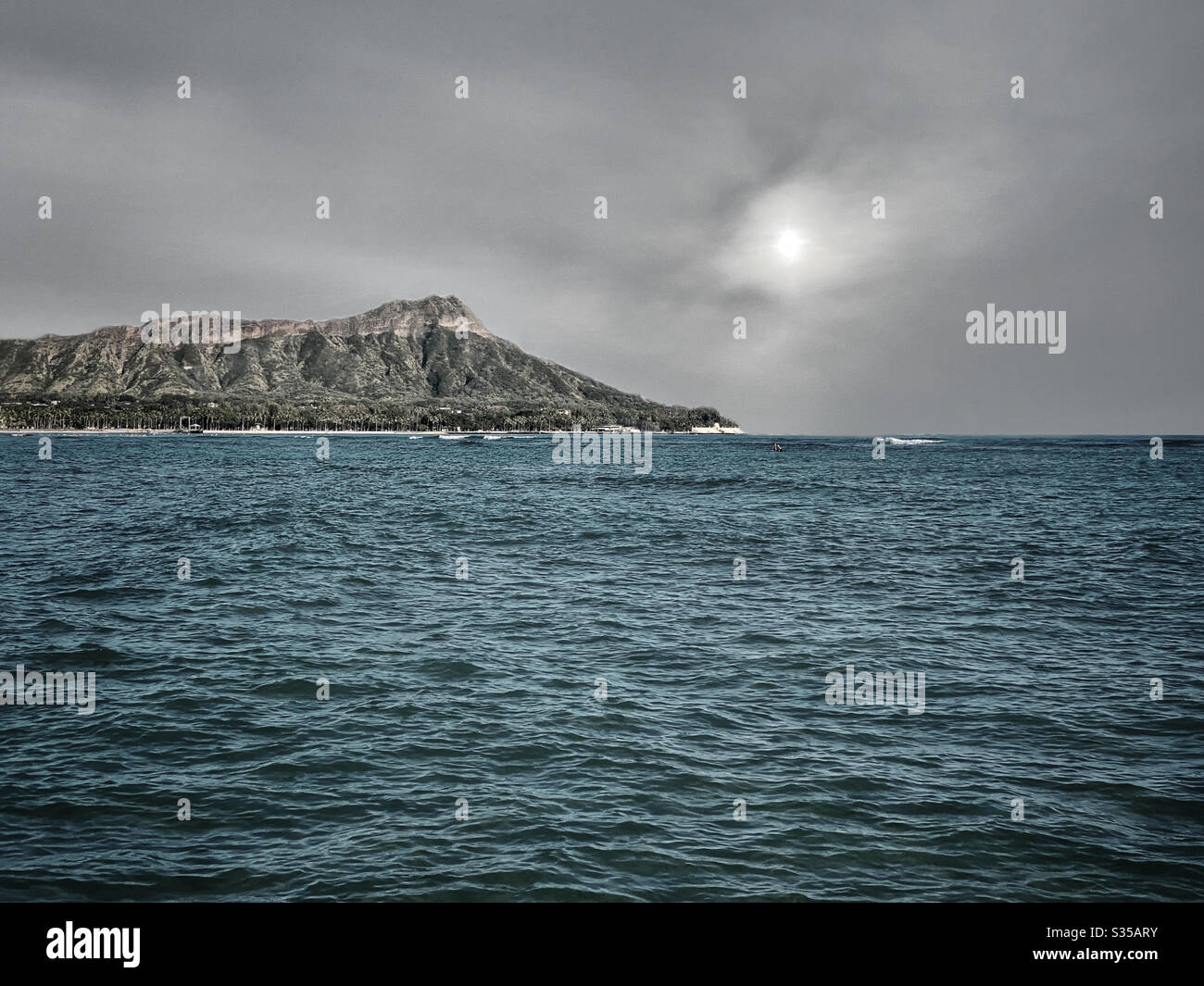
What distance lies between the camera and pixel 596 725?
18141 millimetres

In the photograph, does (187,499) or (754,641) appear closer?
(754,641)

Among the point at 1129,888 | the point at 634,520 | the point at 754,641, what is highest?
the point at 634,520

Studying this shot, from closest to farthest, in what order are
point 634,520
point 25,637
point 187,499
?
point 25,637 → point 634,520 → point 187,499

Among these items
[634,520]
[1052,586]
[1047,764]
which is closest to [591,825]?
[1047,764]

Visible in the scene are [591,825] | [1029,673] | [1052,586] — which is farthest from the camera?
[1052,586]

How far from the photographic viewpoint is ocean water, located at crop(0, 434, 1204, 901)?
1241cm

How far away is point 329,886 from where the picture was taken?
11.6m

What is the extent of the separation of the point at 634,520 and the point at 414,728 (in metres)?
41.9

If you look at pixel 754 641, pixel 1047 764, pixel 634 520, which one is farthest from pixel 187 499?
pixel 1047 764

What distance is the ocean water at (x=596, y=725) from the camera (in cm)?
1241

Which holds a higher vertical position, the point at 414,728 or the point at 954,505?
the point at 954,505

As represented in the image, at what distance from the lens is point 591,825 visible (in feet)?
44.5

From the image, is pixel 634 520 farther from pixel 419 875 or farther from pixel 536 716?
pixel 419 875

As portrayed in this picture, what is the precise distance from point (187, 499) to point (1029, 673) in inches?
2602
